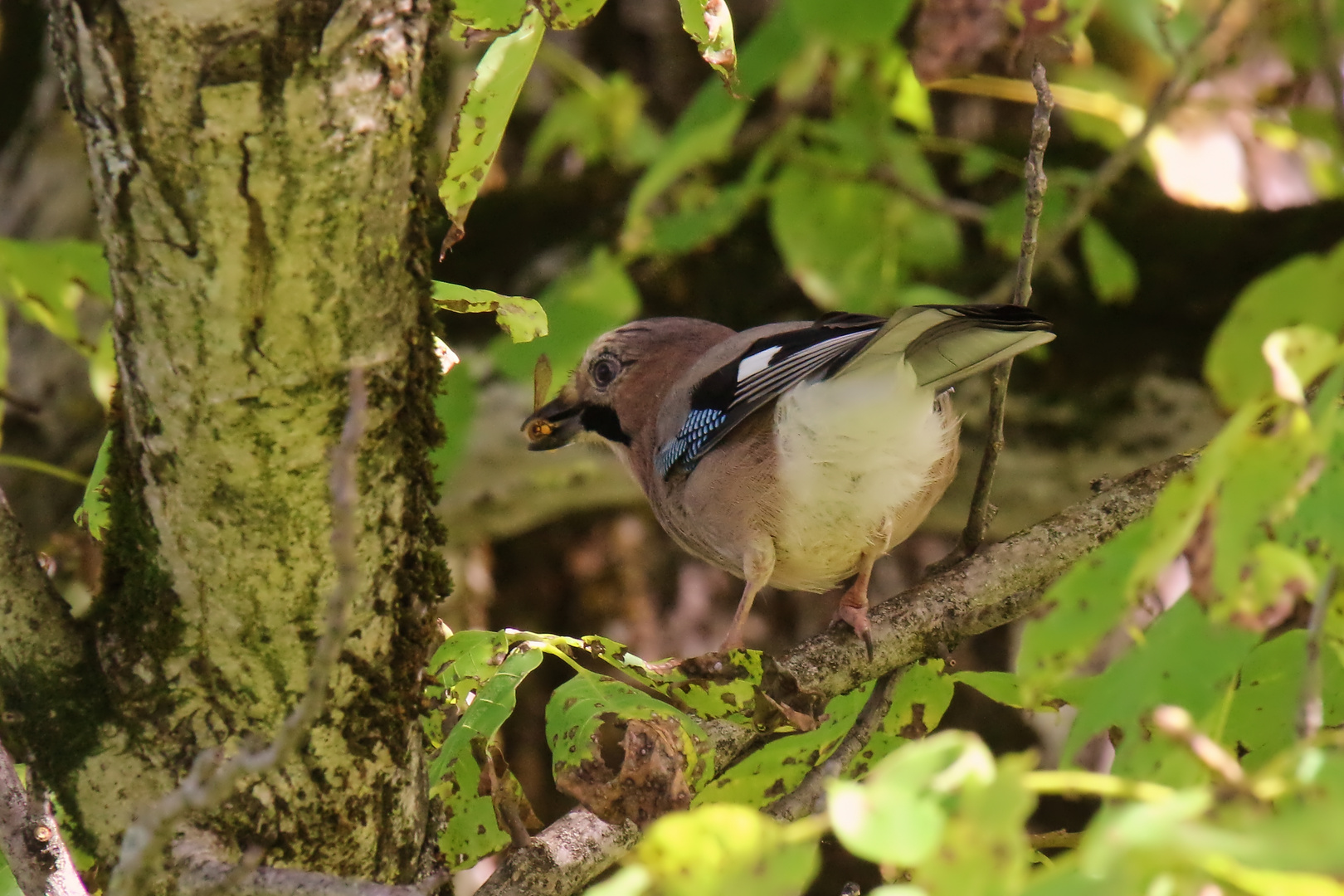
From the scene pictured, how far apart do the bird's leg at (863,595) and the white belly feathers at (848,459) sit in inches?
0.7

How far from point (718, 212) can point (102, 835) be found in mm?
2327

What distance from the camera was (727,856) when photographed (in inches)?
31.2

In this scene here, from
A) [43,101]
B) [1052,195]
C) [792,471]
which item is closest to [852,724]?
[792,471]

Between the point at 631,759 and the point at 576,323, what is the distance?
6.18 feet

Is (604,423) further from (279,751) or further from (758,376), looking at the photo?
(279,751)

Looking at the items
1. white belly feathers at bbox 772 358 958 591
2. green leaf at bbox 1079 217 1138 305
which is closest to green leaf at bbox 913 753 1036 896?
white belly feathers at bbox 772 358 958 591

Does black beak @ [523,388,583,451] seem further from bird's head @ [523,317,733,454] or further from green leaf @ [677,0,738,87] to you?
green leaf @ [677,0,738,87]

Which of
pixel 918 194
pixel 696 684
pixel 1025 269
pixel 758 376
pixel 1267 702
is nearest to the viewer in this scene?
pixel 1267 702

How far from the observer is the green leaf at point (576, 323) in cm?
308

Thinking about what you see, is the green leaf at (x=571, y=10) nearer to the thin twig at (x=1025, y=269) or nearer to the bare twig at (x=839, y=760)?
the thin twig at (x=1025, y=269)

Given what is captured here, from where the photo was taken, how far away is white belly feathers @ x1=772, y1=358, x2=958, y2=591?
2.40m

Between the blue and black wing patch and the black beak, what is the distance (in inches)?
12.9

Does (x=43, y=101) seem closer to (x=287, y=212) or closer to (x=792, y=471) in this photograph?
(x=792, y=471)

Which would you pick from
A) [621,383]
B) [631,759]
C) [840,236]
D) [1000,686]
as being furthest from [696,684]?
[840,236]
